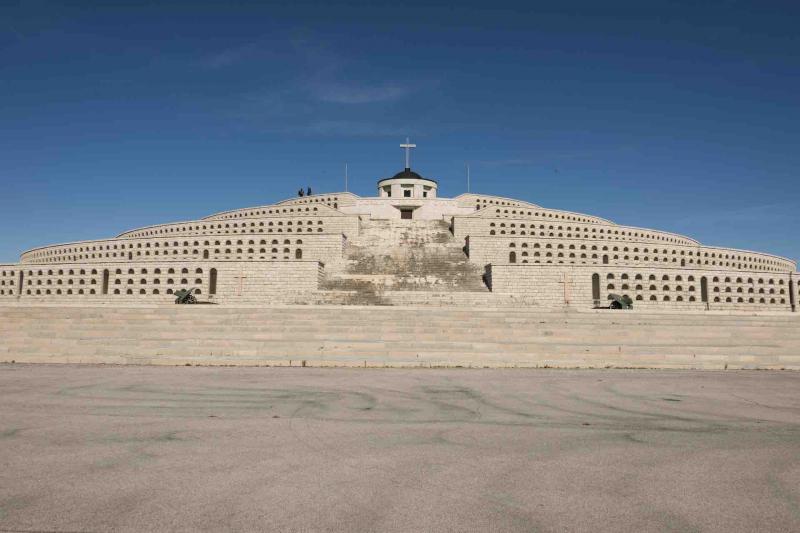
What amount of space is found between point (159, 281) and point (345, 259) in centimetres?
1170

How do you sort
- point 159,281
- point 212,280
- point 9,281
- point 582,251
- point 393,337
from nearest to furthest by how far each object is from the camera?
1. point 393,337
2. point 212,280
3. point 159,281
4. point 9,281
5. point 582,251

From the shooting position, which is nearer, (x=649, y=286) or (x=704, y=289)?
(x=649, y=286)

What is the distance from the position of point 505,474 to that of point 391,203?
44.1 metres

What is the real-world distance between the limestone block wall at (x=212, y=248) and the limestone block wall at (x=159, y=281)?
8.16ft

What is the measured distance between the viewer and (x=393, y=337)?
1603 centimetres

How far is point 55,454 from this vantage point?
5.54m

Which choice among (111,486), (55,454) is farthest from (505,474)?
(55,454)

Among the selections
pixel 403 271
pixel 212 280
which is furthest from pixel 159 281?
pixel 403 271

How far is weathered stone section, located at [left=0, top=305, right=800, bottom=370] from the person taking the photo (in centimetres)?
1545

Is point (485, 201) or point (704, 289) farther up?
point (485, 201)

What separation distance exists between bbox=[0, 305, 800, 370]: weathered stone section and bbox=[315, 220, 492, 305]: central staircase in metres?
9.70

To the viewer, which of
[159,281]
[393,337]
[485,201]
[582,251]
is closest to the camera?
[393,337]

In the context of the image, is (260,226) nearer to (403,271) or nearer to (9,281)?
(9,281)

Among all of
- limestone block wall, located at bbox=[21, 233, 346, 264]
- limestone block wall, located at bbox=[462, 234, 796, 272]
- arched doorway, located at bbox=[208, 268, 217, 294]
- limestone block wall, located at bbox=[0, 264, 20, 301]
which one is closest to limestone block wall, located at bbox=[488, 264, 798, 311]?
limestone block wall, located at bbox=[462, 234, 796, 272]
